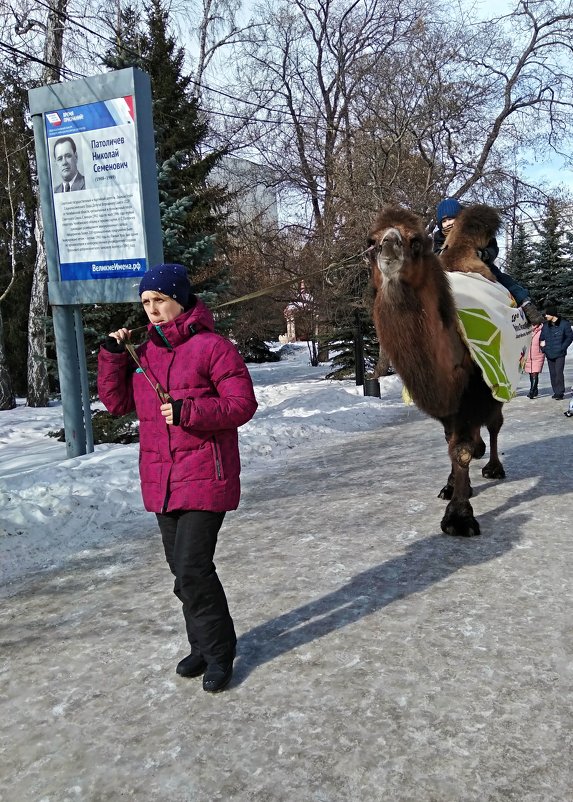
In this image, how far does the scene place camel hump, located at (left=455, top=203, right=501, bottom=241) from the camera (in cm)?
546

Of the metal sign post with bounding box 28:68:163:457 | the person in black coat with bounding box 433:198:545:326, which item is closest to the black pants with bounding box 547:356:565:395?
the person in black coat with bounding box 433:198:545:326

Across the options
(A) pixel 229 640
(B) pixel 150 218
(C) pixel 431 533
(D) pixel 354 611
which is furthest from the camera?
(B) pixel 150 218

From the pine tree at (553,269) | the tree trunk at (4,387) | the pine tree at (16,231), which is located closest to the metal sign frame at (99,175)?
the pine tree at (16,231)

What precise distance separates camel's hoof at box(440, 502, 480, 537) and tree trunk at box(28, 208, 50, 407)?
32.9 ft

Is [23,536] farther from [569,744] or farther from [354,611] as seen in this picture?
[569,744]

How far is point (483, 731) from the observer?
2.31 m

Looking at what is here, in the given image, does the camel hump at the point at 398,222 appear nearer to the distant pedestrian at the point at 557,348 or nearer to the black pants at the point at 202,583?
the black pants at the point at 202,583

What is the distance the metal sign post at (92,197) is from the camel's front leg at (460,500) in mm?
4091

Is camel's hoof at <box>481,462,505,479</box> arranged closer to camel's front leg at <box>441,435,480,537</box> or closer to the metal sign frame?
camel's front leg at <box>441,435,480,537</box>

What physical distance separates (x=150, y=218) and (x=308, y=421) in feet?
12.9

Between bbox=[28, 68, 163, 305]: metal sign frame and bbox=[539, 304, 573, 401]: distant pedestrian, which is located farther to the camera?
bbox=[539, 304, 573, 401]: distant pedestrian

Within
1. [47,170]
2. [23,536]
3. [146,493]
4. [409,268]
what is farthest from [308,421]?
[146,493]

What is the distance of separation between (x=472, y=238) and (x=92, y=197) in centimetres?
435

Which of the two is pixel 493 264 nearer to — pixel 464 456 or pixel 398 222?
pixel 464 456
